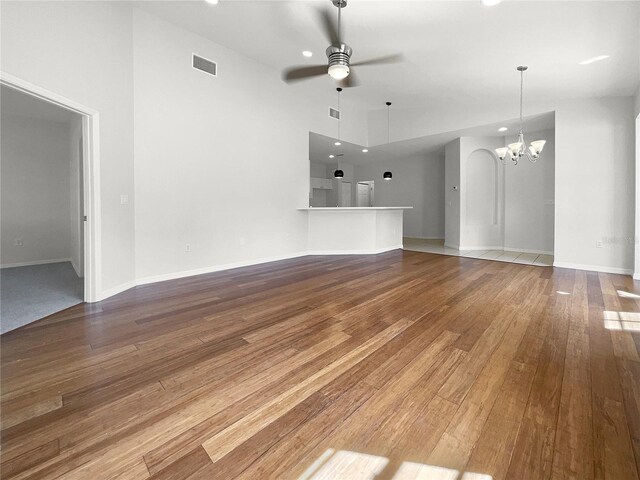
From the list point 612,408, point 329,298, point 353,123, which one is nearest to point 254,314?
point 329,298

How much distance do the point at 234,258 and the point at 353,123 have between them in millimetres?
4900

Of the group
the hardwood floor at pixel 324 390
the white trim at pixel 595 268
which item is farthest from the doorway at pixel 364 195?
the hardwood floor at pixel 324 390

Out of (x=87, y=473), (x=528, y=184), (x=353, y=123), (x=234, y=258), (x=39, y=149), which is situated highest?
(x=353, y=123)

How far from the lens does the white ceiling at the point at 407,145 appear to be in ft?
21.0

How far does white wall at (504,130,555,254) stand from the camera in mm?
6691

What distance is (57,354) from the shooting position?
6.80 ft

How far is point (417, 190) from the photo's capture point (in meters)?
10.1

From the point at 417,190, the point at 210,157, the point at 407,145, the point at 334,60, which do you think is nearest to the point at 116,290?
the point at 210,157

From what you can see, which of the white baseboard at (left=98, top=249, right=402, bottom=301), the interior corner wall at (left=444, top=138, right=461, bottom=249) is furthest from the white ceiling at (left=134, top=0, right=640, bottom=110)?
the white baseboard at (left=98, top=249, right=402, bottom=301)

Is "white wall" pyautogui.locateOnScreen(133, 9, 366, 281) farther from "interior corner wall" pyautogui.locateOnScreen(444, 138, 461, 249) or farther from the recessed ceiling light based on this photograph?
the recessed ceiling light

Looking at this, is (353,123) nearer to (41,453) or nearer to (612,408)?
(612,408)

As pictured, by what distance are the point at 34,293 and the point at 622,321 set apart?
6641 millimetres

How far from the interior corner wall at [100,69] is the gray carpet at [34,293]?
1.78 ft

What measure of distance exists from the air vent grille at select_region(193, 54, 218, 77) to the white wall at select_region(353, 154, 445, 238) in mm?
7365
